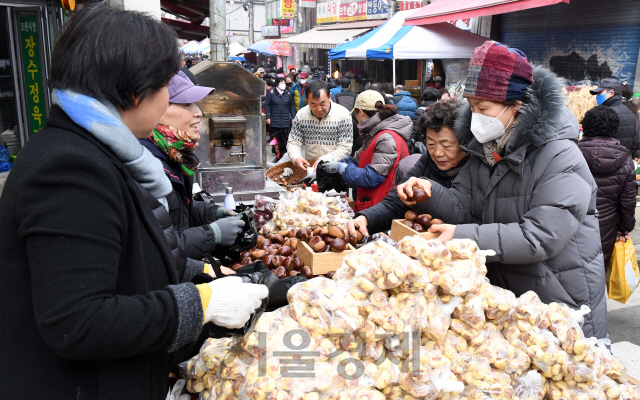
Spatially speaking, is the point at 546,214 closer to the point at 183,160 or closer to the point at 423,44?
the point at 183,160

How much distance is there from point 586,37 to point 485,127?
1012cm

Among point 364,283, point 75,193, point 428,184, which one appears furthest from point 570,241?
point 75,193

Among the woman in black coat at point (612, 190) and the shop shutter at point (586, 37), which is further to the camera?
the shop shutter at point (586, 37)

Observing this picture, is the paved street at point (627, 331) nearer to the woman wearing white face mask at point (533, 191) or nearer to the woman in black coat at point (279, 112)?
the woman wearing white face mask at point (533, 191)

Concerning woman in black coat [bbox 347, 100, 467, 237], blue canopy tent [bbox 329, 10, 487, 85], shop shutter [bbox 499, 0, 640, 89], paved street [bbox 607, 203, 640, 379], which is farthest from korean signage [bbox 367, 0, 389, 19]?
woman in black coat [bbox 347, 100, 467, 237]

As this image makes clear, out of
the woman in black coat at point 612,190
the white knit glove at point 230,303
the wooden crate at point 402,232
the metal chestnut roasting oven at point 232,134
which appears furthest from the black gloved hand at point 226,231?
the woman in black coat at point 612,190

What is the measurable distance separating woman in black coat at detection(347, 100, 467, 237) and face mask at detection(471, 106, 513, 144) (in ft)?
1.73

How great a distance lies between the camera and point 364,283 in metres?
1.61

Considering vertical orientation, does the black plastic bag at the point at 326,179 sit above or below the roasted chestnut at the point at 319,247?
below

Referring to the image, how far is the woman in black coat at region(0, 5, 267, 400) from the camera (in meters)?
1.06

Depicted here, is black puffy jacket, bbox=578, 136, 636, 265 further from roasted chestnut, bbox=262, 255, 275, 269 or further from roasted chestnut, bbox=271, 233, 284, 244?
roasted chestnut, bbox=262, 255, 275, 269

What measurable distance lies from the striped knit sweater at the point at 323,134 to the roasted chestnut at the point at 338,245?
10.0ft

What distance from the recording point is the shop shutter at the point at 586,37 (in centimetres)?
966

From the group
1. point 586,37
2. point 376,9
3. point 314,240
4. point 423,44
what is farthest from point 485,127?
point 376,9
